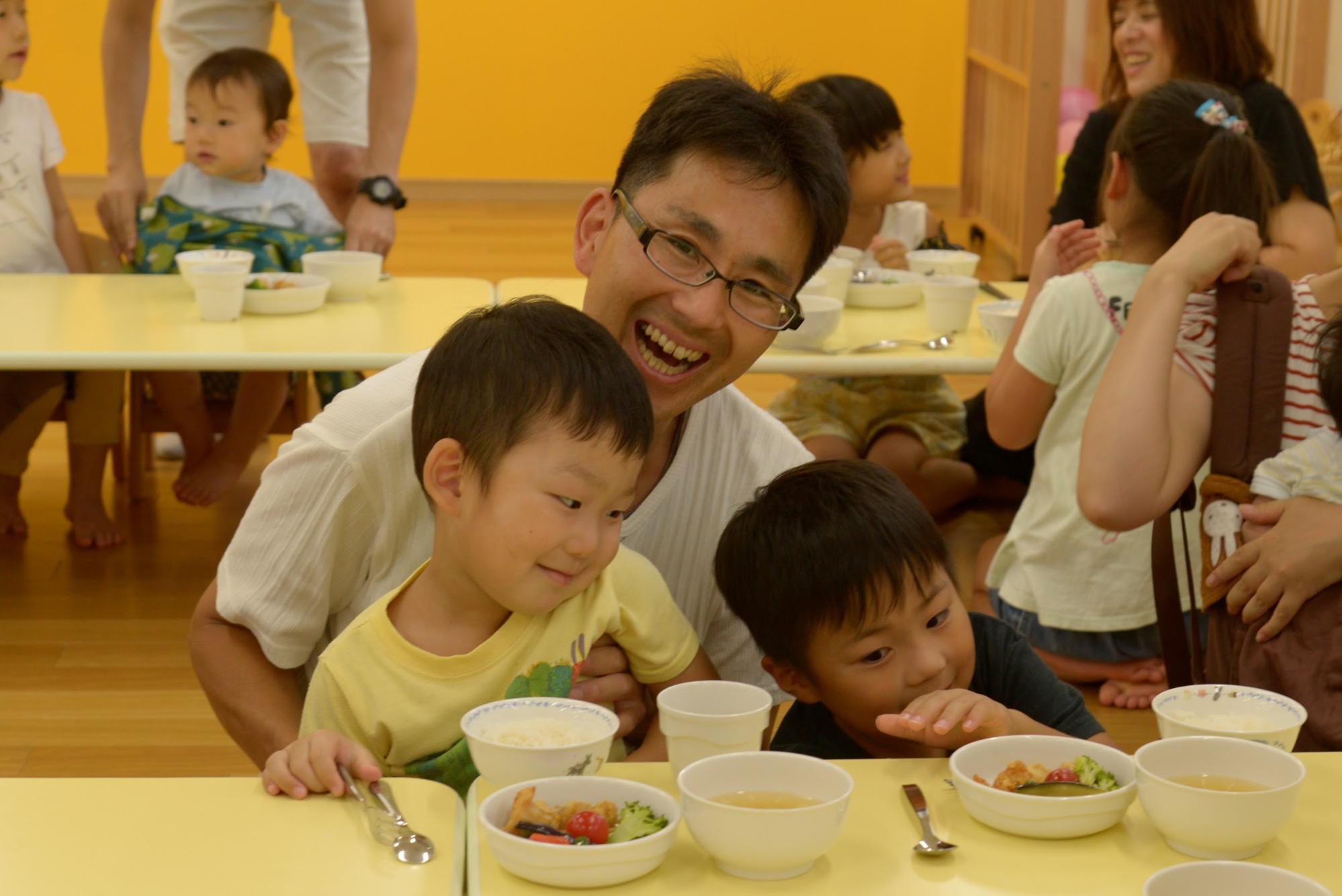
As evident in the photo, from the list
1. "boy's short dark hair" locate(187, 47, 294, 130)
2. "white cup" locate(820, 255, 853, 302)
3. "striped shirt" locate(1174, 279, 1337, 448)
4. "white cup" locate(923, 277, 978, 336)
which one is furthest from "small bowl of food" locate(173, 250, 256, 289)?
"striped shirt" locate(1174, 279, 1337, 448)

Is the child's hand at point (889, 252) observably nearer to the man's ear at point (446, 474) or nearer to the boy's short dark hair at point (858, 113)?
the boy's short dark hair at point (858, 113)

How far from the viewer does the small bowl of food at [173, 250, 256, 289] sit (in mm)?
3006

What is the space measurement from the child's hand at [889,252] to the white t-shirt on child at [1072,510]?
776 mm

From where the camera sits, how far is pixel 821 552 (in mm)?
1571

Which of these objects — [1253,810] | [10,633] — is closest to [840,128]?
[10,633]

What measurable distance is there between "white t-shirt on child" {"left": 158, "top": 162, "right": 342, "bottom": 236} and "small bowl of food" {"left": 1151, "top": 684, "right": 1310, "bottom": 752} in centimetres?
303

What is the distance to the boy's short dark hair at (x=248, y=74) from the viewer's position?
3922 mm

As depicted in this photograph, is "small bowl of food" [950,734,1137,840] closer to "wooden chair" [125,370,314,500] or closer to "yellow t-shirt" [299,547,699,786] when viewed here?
"yellow t-shirt" [299,547,699,786]

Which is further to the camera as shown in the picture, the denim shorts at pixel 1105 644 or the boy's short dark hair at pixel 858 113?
the boy's short dark hair at pixel 858 113

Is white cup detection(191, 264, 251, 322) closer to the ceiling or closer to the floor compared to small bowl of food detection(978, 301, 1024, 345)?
closer to the ceiling

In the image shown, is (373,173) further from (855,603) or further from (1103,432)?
(855,603)

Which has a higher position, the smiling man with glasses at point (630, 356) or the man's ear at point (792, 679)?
the smiling man with glasses at point (630, 356)

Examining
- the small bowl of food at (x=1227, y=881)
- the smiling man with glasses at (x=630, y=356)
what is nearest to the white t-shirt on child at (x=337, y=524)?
the smiling man with glasses at (x=630, y=356)

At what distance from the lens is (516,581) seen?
1.46m
